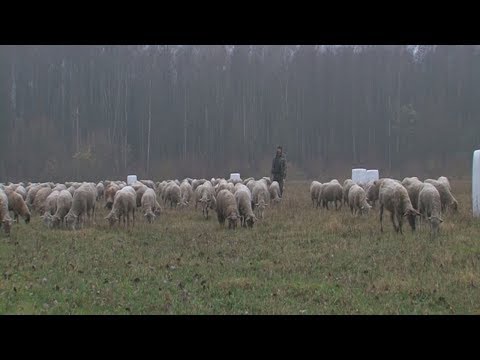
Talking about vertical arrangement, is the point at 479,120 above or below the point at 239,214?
above

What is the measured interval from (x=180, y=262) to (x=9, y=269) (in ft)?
11.3

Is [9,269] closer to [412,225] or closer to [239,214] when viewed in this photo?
[239,214]

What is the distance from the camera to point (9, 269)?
37.0ft

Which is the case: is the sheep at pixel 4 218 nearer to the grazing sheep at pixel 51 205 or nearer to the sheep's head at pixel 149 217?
the grazing sheep at pixel 51 205

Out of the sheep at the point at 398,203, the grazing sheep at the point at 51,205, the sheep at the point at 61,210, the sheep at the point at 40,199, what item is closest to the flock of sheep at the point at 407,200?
the sheep at the point at 398,203

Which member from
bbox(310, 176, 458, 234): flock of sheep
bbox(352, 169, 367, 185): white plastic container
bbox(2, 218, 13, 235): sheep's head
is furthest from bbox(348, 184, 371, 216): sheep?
bbox(2, 218, 13, 235): sheep's head

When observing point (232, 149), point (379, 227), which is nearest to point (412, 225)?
point (379, 227)

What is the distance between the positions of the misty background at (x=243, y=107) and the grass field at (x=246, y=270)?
41.7 m

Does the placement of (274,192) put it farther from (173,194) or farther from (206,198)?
(206,198)

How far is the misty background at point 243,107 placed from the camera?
6034 cm

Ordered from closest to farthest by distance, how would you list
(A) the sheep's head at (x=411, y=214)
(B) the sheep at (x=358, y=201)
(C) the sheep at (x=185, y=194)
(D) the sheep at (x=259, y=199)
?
(A) the sheep's head at (x=411, y=214), (B) the sheep at (x=358, y=201), (D) the sheep at (x=259, y=199), (C) the sheep at (x=185, y=194)

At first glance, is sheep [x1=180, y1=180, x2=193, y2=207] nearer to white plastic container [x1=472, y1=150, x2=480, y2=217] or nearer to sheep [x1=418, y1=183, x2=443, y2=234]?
sheep [x1=418, y1=183, x2=443, y2=234]

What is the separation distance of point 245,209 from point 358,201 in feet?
14.2

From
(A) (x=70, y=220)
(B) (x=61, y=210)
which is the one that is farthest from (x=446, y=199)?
(B) (x=61, y=210)
